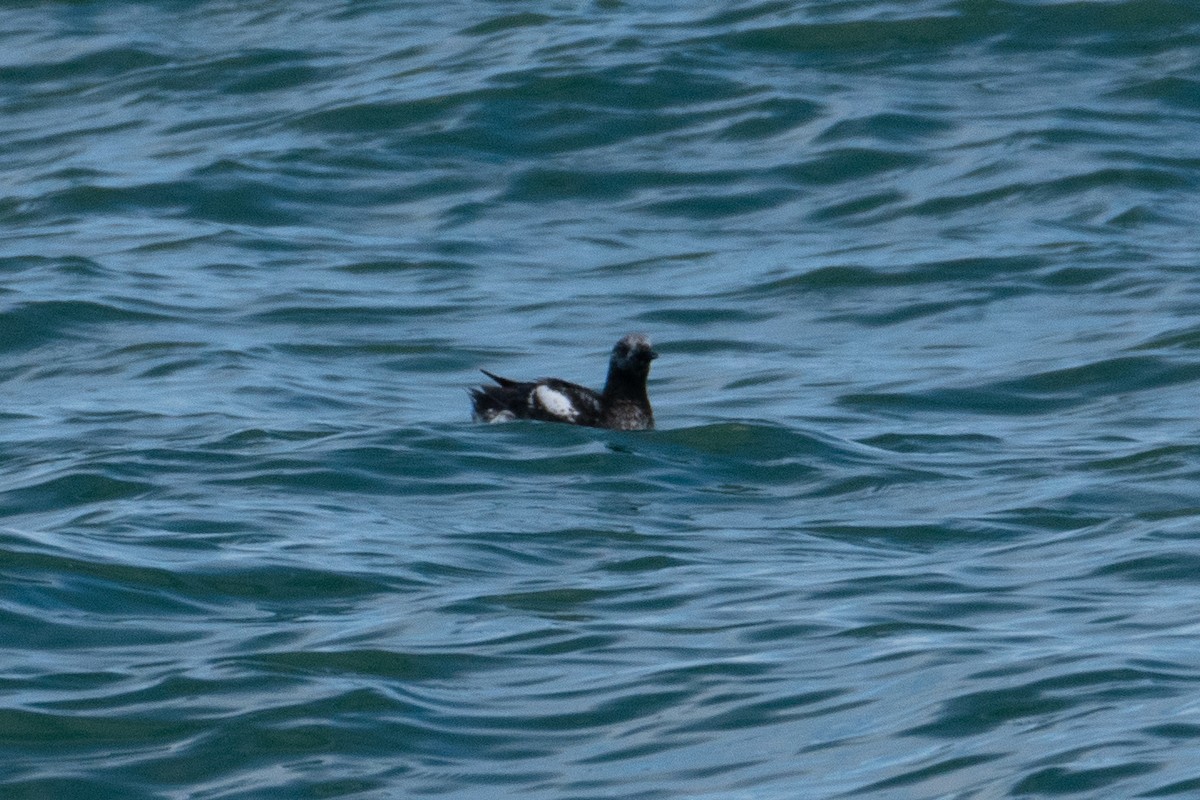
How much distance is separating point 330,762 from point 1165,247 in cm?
982

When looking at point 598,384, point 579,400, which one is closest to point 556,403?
point 579,400

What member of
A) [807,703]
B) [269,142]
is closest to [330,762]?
[807,703]

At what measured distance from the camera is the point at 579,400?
1113 centimetres

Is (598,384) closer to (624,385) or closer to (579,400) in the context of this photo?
(624,385)

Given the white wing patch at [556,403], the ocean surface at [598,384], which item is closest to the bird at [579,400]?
the white wing patch at [556,403]

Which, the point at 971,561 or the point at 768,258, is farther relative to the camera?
the point at 768,258

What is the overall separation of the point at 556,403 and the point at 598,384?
1.76 metres

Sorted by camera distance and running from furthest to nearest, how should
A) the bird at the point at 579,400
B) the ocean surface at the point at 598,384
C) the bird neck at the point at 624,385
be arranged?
the bird neck at the point at 624,385 → the bird at the point at 579,400 → the ocean surface at the point at 598,384

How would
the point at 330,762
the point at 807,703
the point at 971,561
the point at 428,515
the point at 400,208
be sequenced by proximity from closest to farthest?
the point at 330,762 < the point at 807,703 < the point at 971,561 < the point at 428,515 < the point at 400,208

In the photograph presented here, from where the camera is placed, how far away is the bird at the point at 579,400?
1098 cm

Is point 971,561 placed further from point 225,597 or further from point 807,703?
point 225,597

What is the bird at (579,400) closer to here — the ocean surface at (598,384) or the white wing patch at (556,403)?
the white wing patch at (556,403)

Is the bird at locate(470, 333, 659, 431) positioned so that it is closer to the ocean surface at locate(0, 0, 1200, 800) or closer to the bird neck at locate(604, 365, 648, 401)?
the bird neck at locate(604, 365, 648, 401)

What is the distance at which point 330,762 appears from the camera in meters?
6.05
